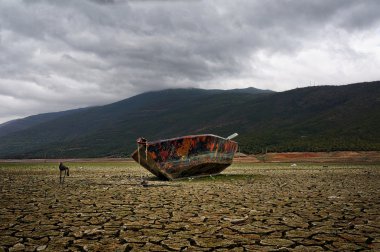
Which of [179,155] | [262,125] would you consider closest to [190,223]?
[179,155]

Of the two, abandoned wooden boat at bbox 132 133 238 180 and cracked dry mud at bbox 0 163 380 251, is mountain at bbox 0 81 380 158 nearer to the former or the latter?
abandoned wooden boat at bbox 132 133 238 180

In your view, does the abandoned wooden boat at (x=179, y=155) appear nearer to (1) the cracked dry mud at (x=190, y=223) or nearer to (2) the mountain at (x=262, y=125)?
(1) the cracked dry mud at (x=190, y=223)

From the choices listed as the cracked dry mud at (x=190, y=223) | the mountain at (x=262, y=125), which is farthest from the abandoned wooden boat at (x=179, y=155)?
the mountain at (x=262, y=125)

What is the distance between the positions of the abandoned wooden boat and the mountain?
38363mm

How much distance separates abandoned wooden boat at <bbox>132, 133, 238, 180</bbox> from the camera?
12.7 metres

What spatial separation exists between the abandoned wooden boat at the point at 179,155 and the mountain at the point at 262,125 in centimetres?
3836

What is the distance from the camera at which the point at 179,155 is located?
13.2m

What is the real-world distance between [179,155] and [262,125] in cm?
7592

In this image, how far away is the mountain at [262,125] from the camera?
58500 millimetres

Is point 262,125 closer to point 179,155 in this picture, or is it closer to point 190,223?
point 179,155

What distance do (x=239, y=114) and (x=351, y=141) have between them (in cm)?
5328

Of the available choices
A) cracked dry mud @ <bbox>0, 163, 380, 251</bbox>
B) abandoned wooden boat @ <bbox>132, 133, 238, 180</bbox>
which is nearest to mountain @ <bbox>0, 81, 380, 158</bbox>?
abandoned wooden boat @ <bbox>132, 133, 238, 180</bbox>

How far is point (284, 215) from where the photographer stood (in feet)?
18.5

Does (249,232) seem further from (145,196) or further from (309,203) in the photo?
(145,196)
